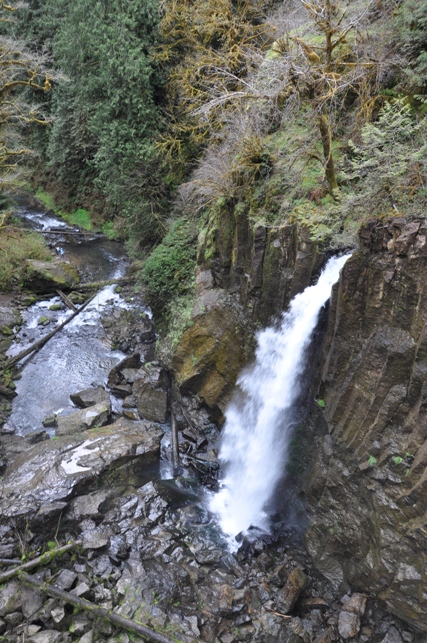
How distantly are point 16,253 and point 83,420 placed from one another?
914 centimetres

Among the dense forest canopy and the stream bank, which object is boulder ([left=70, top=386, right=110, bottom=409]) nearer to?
the stream bank

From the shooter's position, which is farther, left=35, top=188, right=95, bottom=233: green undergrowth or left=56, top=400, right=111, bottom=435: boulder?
left=35, top=188, right=95, bottom=233: green undergrowth

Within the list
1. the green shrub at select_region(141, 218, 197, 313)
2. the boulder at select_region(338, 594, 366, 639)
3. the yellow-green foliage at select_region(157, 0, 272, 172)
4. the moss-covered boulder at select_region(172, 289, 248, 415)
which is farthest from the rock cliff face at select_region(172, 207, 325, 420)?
the boulder at select_region(338, 594, 366, 639)

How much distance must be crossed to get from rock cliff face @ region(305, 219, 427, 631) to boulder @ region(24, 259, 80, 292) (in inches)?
470

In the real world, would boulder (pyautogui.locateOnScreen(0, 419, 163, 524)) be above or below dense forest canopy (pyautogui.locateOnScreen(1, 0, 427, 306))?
below

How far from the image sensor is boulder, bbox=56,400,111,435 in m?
9.84

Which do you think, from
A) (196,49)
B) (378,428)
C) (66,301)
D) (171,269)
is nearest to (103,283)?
(66,301)

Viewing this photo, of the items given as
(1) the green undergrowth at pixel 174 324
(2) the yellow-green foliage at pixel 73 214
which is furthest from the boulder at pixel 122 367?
(2) the yellow-green foliage at pixel 73 214

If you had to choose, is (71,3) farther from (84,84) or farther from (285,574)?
(285,574)

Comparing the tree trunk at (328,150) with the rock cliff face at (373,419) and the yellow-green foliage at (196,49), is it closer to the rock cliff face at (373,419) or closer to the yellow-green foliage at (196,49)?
the rock cliff face at (373,419)

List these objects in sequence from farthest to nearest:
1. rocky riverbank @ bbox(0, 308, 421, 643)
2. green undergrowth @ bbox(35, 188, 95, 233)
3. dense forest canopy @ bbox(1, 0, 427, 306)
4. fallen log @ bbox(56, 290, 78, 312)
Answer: green undergrowth @ bbox(35, 188, 95, 233), fallen log @ bbox(56, 290, 78, 312), dense forest canopy @ bbox(1, 0, 427, 306), rocky riverbank @ bbox(0, 308, 421, 643)

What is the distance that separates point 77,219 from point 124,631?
20104 millimetres

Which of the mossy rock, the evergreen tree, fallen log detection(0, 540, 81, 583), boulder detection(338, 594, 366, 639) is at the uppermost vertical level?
the evergreen tree

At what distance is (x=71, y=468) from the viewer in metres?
8.45
